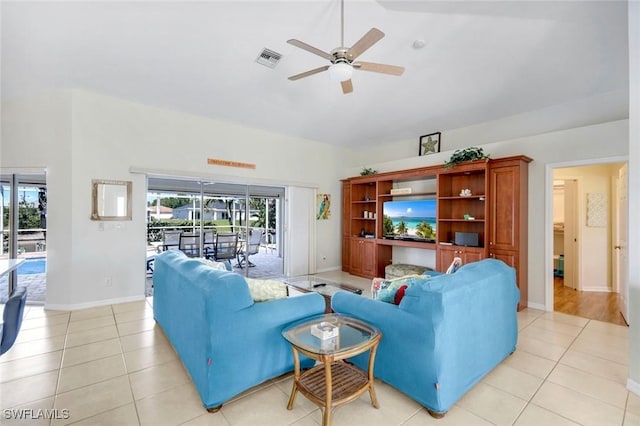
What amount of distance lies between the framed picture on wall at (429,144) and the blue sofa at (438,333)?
145 inches

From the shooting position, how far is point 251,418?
1.92m

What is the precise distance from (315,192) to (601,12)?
4.99 metres

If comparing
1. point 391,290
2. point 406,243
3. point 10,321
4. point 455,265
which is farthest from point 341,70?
point 406,243

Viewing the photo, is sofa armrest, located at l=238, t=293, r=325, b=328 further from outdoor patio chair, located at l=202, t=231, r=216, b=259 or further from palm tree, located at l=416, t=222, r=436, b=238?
outdoor patio chair, located at l=202, t=231, r=216, b=259

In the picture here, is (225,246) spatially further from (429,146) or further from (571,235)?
(571,235)

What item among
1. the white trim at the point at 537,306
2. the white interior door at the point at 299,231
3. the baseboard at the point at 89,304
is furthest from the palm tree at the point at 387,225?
the baseboard at the point at 89,304

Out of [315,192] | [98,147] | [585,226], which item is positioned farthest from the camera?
[315,192]

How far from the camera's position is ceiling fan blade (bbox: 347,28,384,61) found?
2.26 meters

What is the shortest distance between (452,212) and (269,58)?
3.91 m

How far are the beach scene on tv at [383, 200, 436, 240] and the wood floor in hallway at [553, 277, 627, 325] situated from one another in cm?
211

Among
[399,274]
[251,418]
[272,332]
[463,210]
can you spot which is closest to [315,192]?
[399,274]

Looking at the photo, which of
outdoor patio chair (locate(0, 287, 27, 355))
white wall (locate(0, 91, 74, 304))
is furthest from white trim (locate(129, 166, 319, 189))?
outdoor patio chair (locate(0, 287, 27, 355))

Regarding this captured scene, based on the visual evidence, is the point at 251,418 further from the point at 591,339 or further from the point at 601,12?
the point at 601,12

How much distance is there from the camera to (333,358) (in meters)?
1.70
